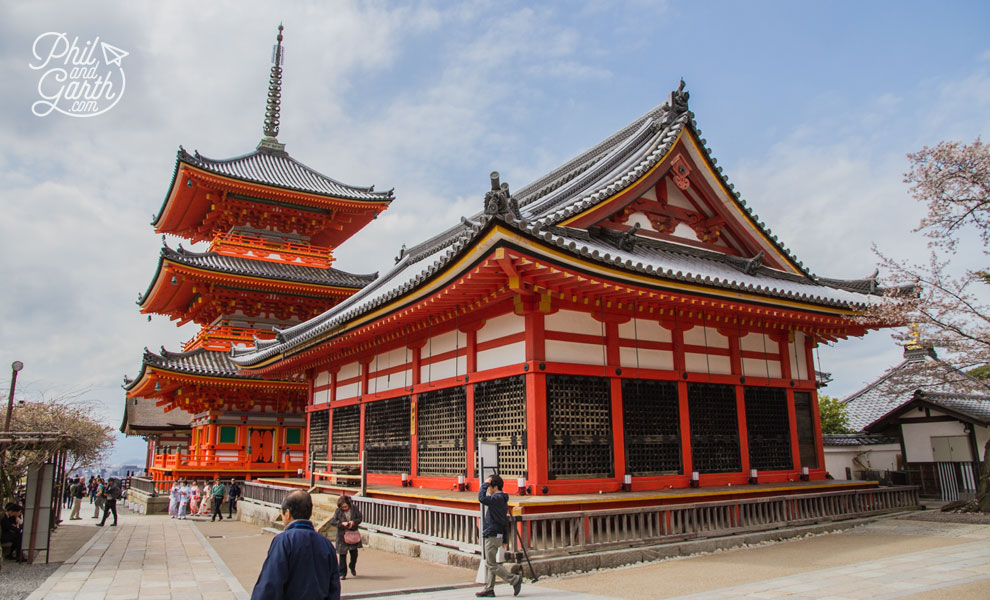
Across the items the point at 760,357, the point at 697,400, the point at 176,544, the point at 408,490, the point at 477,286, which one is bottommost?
the point at 176,544

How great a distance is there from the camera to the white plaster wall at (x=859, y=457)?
21.9m

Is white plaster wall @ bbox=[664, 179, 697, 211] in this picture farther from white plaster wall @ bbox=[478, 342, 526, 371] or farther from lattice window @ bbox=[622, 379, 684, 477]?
white plaster wall @ bbox=[478, 342, 526, 371]

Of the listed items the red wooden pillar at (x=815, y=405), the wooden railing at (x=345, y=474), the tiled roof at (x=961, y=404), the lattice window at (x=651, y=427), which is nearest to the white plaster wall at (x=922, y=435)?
the tiled roof at (x=961, y=404)

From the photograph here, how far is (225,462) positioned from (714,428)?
19326 millimetres

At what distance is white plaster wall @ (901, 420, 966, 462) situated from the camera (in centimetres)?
1972

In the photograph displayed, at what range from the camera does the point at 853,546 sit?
1103cm

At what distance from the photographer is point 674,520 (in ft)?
36.4

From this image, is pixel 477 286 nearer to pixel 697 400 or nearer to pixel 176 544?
pixel 697 400

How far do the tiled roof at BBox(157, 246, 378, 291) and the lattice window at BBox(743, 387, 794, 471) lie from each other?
59.8ft

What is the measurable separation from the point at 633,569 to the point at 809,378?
825 centimetres

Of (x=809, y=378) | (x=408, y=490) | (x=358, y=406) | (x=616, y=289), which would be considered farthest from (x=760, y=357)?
(x=358, y=406)

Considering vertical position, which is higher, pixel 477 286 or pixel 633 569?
pixel 477 286

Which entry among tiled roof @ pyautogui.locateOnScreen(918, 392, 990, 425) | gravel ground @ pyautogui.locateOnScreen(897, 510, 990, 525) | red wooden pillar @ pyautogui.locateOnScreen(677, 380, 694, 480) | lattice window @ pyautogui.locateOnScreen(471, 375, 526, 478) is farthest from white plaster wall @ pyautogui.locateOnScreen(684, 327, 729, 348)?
tiled roof @ pyautogui.locateOnScreen(918, 392, 990, 425)

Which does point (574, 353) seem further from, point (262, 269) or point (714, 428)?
point (262, 269)
